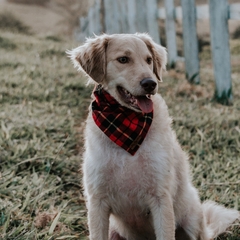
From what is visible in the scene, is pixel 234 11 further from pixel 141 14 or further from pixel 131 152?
pixel 141 14

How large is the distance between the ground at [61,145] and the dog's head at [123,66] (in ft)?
3.40

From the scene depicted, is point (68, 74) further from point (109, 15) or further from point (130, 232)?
point (109, 15)

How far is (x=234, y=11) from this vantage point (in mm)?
6059

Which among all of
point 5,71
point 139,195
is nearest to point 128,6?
point 5,71

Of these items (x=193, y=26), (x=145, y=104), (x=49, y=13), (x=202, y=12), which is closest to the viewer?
(x=145, y=104)

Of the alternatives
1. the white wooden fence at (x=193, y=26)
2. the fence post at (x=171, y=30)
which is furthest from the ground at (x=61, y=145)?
the fence post at (x=171, y=30)

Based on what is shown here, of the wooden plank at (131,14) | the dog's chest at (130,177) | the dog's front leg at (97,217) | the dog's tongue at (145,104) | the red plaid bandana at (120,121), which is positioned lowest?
the wooden plank at (131,14)

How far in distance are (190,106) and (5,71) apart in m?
3.64

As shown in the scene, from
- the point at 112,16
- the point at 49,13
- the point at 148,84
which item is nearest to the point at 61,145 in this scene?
the point at 148,84

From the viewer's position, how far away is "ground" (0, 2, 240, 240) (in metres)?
3.41

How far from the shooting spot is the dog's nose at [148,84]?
2.77 metres

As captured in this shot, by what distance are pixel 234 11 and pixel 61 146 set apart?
134 inches

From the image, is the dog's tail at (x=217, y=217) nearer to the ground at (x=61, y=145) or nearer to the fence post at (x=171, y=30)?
the ground at (x=61, y=145)

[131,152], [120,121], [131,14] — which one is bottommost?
[131,14]
